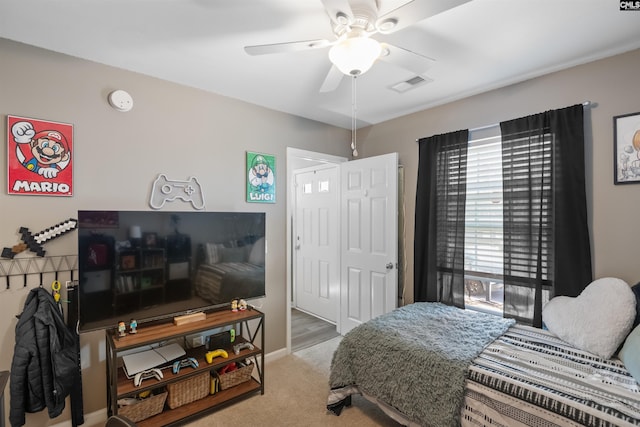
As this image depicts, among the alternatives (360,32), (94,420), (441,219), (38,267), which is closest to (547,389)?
(441,219)

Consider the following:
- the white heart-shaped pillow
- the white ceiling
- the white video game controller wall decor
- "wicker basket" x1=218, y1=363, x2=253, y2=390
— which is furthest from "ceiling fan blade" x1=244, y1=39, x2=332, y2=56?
"wicker basket" x1=218, y1=363, x2=253, y2=390

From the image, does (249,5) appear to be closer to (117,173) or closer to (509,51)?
(117,173)

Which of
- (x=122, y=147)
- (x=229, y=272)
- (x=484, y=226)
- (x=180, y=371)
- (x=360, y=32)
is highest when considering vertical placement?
(x=360, y=32)

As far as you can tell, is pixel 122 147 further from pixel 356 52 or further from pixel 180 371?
pixel 356 52

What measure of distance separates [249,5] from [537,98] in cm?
219

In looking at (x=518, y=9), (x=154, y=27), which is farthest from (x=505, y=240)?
(x=154, y=27)

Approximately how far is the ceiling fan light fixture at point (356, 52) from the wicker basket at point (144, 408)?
2339mm

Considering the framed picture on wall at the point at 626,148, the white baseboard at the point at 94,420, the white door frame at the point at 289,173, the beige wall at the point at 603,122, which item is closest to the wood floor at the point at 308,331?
the white door frame at the point at 289,173

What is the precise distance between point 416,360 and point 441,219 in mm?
1418

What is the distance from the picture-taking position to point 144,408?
1.97 metres

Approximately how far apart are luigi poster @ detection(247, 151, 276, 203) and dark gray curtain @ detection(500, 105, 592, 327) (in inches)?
79.7

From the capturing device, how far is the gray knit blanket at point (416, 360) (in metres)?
1.68

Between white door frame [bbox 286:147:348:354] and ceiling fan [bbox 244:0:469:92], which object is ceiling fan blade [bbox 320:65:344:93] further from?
white door frame [bbox 286:147:348:354]

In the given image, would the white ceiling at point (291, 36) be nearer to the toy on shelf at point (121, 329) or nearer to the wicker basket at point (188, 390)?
the toy on shelf at point (121, 329)
